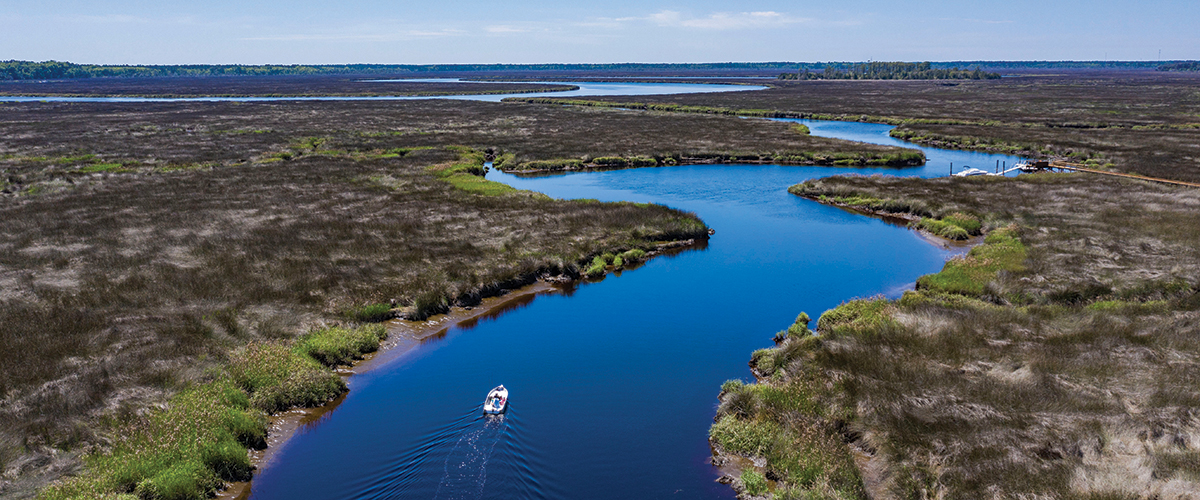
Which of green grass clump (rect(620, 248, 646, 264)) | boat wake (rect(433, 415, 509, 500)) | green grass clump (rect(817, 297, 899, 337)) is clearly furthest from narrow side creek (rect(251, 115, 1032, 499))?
green grass clump (rect(817, 297, 899, 337))

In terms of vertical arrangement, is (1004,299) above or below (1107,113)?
below

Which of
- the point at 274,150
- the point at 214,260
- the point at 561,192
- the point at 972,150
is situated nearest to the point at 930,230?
the point at 561,192

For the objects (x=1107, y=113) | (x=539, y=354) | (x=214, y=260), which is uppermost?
(x=1107, y=113)

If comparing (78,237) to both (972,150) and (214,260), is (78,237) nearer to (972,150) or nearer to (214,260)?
(214,260)

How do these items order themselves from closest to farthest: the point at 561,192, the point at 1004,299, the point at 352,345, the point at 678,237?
the point at 352,345
the point at 1004,299
the point at 678,237
the point at 561,192

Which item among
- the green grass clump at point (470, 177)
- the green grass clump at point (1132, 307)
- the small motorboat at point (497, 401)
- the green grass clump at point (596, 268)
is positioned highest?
the green grass clump at point (470, 177)

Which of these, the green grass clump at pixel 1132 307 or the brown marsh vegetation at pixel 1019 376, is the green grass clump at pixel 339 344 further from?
the green grass clump at pixel 1132 307

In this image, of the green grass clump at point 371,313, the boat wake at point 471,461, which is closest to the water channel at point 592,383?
the boat wake at point 471,461

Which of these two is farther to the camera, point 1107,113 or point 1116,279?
point 1107,113
